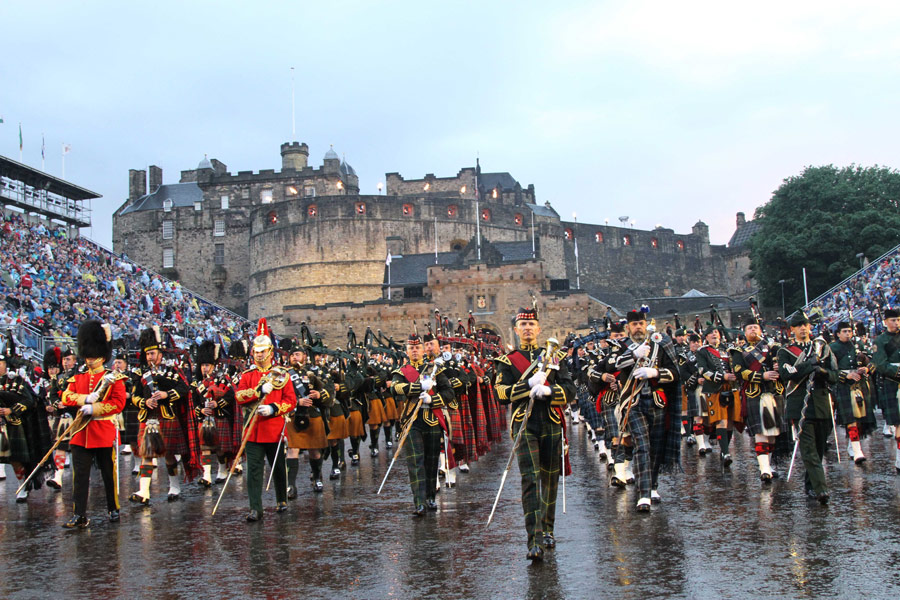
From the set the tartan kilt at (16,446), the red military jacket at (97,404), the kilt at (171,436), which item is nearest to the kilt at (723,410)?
the kilt at (171,436)

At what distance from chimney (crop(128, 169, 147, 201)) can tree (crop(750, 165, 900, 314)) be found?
2415 inches

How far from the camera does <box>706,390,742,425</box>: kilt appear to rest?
13.6m

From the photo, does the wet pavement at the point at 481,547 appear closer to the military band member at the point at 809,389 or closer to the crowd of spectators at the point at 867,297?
the military band member at the point at 809,389

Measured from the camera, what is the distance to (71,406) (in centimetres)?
1094

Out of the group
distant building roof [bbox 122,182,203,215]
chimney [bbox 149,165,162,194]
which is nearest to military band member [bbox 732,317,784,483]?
distant building roof [bbox 122,182,203,215]

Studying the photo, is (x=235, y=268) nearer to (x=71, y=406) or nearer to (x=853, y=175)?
(x=853, y=175)

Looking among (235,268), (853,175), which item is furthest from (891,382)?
(235,268)

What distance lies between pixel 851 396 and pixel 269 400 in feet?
28.1

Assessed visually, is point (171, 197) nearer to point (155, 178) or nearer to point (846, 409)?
point (155, 178)

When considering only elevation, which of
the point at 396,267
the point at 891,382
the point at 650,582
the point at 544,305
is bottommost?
the point at 650,582

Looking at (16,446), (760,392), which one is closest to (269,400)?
(16,446)

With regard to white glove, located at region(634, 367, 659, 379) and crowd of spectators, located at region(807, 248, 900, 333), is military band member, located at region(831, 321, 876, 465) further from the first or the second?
crowd of spectators, located at region(807, 248, 900, 333)

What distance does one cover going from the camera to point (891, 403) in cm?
1205

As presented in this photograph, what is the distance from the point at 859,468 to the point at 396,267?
5912 centimetres
